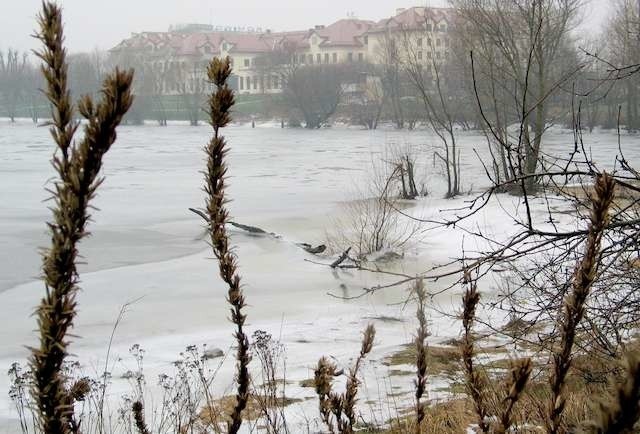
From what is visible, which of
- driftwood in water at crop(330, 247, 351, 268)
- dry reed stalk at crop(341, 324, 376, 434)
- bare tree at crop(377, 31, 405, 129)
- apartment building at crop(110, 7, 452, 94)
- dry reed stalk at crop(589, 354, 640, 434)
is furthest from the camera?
apartment building at crop(110, 7, 452, 94)

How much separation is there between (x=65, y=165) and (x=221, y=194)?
1.82 ft

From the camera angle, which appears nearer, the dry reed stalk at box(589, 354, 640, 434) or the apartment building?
the dry reed stalk at box(589, 354, 640, 434)

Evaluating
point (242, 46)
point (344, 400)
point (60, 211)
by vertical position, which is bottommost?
point (344, 400)

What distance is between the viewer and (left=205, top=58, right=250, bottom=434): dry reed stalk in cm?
142

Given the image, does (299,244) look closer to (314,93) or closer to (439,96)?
(439,96)

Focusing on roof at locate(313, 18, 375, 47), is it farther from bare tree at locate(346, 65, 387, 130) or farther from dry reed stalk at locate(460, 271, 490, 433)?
dry reed stalk at locate(460, 271, 490, 433)

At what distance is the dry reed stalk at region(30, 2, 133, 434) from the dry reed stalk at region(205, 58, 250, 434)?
0.42 metres

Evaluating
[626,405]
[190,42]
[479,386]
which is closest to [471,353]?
[479,386]

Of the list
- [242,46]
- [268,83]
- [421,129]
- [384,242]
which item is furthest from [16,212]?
[242,46]

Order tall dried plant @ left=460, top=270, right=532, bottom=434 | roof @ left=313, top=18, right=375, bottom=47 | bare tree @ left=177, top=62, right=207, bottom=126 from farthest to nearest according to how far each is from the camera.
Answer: roof @ left=313, top=18, right=375, bottom=47, bare tree @ left=177, top=62, right=207, bottom=126, tall dried plant @ left=460, top=270, right=532, bottom=434

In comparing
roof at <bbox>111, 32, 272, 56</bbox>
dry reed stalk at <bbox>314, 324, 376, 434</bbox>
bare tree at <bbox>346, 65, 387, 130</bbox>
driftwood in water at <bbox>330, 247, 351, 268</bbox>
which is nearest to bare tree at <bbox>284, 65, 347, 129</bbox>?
bare tree at <bbox>346, 65, 387, 130</bbox>

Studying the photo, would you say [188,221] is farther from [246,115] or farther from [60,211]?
[246,115]

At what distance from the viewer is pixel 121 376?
9273 millimetres

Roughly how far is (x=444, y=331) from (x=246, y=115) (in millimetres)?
79409
